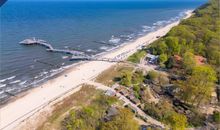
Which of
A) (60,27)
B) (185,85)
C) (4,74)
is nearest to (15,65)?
(4,74)

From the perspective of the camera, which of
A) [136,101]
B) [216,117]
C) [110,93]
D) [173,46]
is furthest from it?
[173,46]

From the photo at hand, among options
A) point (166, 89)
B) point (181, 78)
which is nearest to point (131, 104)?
point (166, 89)

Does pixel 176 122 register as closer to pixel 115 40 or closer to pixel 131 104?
pixel 131 104

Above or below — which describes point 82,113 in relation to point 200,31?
below

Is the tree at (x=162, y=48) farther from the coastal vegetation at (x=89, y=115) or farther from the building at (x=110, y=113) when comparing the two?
the building at (x=110, y=113)

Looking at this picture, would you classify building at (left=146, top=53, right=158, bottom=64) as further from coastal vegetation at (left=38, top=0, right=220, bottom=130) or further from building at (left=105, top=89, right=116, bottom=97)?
building at (left=105, top=89, right=116, bottom=97)

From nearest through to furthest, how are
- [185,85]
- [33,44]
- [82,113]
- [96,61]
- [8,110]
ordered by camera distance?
[82,113] → [8,110] → [185,85] → [96,61] → [33,44]

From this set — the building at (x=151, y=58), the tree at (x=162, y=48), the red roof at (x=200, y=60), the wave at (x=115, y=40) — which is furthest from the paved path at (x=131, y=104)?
the wave at (x=115, y=40)

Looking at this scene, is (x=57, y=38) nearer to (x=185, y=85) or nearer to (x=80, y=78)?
(x=80, y=78)
